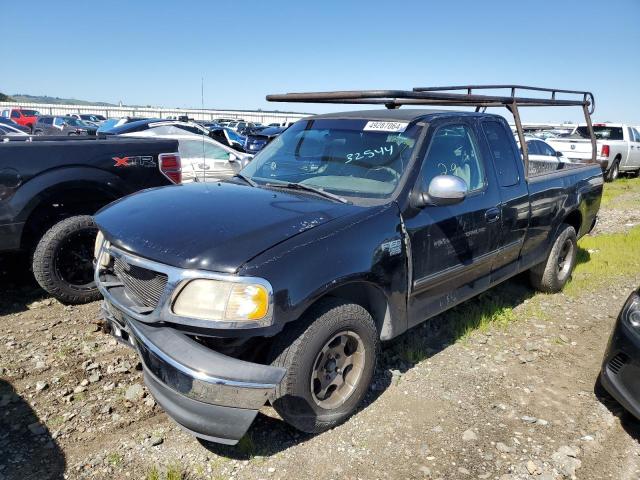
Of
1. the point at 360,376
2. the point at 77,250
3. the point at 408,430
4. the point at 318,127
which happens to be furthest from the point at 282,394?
the point at 77,250

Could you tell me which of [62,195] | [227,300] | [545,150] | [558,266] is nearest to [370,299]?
[227,300]

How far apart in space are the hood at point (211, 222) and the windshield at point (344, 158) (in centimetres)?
33

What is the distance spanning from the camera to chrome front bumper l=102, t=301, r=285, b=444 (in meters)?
2.28

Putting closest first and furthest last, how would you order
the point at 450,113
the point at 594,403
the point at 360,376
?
1. the point at 360,376
2. the point at 594,403
3. the point at 450,113

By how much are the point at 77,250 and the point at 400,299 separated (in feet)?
10.1

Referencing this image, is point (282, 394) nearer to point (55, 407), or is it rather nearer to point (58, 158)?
point (55, 407)

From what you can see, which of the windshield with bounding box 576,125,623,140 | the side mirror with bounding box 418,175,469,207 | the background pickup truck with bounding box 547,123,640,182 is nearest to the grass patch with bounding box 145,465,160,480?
the side mirror with bounding box 418,175,469,207

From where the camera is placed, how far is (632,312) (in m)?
3.13

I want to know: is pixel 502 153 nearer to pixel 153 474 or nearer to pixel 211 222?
pixel 211 222

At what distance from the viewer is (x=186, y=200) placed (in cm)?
310

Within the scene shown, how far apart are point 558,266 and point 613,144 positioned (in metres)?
12.8

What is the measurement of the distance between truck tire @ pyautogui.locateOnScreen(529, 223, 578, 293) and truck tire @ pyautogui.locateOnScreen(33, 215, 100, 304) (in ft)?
14.6

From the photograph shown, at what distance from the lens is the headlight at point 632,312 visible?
3069 millimetres

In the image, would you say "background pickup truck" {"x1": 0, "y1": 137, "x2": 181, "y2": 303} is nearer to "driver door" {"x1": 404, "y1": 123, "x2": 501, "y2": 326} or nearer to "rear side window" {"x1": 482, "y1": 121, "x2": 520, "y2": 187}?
"driver door" {"x1": 404, "y1": 123, "x2": 501, "y2": 326}
